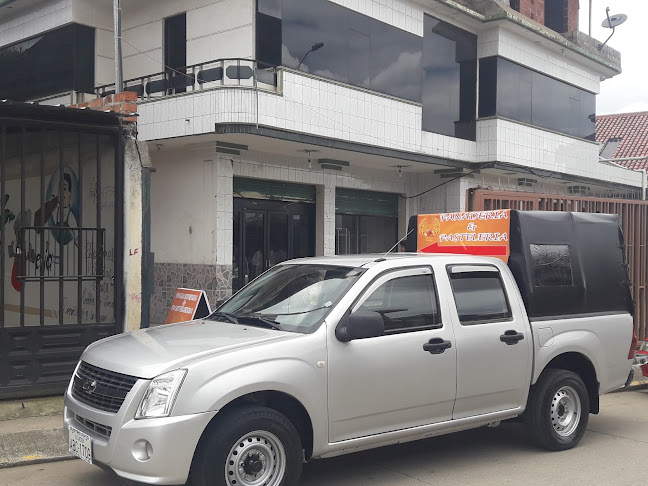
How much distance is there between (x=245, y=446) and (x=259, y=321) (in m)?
1.11

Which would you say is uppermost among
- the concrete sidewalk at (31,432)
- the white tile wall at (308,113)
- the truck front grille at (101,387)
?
the white tile wall at (308,113)

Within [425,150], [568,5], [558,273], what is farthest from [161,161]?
[568,5]

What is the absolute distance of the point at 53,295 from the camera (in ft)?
32.9

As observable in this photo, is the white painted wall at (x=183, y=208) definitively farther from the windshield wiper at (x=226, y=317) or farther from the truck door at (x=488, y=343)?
the truck door at (x=488, y=343)

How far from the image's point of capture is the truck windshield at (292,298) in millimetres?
5090

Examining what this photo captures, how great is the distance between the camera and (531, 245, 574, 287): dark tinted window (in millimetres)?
6297

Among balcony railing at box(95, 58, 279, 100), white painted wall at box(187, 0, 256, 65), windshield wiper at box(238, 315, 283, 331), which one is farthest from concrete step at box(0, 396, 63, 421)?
white painted wall at box(187, 0, 256, 65)

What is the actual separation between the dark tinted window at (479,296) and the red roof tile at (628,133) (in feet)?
76.9

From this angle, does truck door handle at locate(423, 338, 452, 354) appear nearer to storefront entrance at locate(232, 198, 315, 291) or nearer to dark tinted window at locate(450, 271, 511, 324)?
dark tinted window at locate(450, 271, 511, 324)

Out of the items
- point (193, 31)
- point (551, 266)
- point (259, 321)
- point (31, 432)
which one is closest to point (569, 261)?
point (551, 266)

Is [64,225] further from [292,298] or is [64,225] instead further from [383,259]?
[383,259]

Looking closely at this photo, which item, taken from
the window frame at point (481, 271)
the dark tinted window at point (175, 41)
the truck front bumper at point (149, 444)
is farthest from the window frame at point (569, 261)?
the dark tinted window at point (175, 41)

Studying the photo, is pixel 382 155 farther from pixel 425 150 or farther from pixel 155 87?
pixel 155 87

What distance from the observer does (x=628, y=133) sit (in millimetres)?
29719
